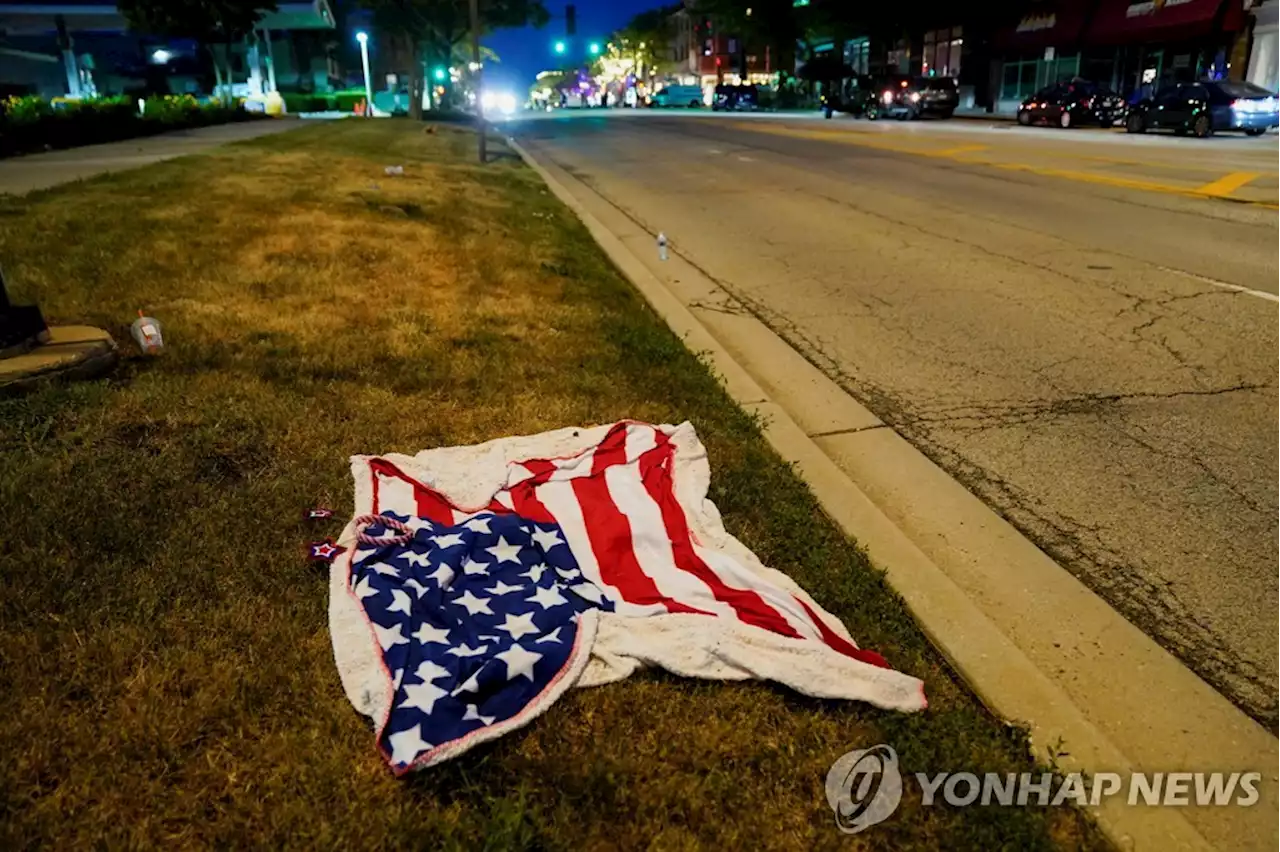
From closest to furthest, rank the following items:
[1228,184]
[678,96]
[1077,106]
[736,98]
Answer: [1228,184], [1077,106], [736,98], [678,96]

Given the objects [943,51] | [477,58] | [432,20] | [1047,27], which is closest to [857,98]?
[1047,27]

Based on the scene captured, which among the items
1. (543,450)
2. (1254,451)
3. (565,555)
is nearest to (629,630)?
(565,555)

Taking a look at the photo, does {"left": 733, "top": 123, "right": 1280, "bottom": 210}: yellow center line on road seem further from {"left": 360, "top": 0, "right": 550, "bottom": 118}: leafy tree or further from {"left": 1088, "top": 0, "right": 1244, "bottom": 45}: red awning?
{"left": 360, "top": 0, "right": 550, "bottom": 118}: leafy tree

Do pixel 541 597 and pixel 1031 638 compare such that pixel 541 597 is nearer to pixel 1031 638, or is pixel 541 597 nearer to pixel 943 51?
pixel 1031 638

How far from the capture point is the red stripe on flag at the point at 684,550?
2.81m

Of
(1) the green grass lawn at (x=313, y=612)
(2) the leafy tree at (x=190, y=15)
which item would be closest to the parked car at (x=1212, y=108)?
(1) the green grass lawn at (x=313, y=612)

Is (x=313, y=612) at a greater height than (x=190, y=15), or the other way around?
(x=190, y=15)

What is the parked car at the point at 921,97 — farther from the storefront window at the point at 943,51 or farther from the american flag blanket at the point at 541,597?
the american flag blanket at the point at 541,597

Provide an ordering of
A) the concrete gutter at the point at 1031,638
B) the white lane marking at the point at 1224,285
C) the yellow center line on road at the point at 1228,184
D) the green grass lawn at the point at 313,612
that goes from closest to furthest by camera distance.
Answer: the green grass lawn at the point at 313,612 → the concrete gutter at the point at 1031,638 → the white lane marking at the point at 1224,285 → the yellow center line on road at the point at 1228,184

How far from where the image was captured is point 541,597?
2.95 meters

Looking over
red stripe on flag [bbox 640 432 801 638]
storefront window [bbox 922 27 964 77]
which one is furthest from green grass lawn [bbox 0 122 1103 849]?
storefront window [bbox 922 27 964 77]

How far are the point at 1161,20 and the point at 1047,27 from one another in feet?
23.4

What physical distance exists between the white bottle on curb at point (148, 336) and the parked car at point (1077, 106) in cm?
3151

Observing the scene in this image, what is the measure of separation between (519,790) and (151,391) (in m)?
3.38
